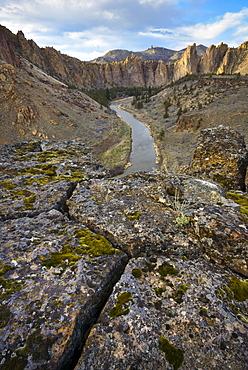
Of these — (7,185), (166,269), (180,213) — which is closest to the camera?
(166,269)

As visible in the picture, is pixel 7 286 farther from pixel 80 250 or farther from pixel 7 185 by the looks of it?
pixel 7 185

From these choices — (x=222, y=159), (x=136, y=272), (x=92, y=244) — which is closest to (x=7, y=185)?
(x=92, y=244)

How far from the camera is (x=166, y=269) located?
3.18 m

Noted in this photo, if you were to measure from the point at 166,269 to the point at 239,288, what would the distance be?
1.18m

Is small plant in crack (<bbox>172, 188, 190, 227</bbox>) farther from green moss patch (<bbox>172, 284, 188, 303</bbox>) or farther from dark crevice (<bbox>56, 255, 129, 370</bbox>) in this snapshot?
dark crevice (<bbox>56, 255, 129, 370</bbox>)

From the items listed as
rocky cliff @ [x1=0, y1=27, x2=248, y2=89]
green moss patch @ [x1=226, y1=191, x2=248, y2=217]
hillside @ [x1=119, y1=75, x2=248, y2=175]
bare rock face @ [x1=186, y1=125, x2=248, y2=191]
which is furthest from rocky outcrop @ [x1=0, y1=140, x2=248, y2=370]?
rocky cliff @ [x1=0, y1=27, x2=248, y2=89]

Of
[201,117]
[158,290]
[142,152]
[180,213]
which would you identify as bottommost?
[142,152]

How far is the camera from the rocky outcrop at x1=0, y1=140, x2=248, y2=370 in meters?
2.18

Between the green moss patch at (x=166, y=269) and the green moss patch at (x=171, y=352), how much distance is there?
941 mm

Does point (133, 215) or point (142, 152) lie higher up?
point (133, 215)

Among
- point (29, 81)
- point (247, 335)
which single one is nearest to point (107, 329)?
point (247, 335)

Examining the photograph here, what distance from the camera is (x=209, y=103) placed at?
137ft

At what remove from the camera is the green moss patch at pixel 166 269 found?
3.10m

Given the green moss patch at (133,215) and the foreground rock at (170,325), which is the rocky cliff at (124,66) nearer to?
the green moss patch at (133,215)
